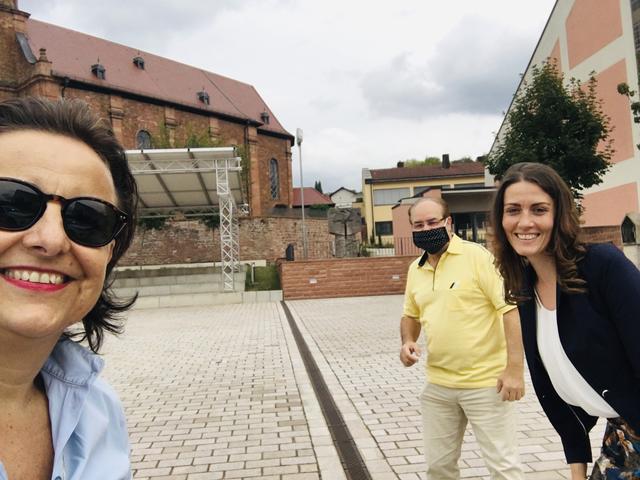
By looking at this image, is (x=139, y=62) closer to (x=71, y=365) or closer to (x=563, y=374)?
(x=71, y=365)

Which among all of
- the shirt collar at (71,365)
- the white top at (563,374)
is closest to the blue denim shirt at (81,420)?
the shirt collar at (71,365)

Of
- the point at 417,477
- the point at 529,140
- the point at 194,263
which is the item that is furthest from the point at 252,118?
the point at 417,477

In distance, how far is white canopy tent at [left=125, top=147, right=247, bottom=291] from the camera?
664 inches

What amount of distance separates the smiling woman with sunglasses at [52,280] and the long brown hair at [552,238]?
1.59 meters

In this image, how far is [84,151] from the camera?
118cm

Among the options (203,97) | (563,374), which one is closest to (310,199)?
(203,97)

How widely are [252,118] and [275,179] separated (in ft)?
20.4

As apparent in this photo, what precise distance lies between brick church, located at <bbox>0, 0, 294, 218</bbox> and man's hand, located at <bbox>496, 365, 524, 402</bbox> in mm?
26391

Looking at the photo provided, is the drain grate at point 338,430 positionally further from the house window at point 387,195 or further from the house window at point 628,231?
the house window at point 387,195

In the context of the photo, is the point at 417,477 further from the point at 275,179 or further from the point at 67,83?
the point at 275,179

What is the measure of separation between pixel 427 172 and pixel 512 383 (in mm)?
51710

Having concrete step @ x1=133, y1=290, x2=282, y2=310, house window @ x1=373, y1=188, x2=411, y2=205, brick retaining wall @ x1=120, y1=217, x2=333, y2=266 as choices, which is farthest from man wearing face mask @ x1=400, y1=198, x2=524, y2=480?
house window @ x1=373, y1=188, x2=411, y2=205

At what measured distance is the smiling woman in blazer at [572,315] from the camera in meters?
1.64

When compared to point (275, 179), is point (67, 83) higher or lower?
higher
